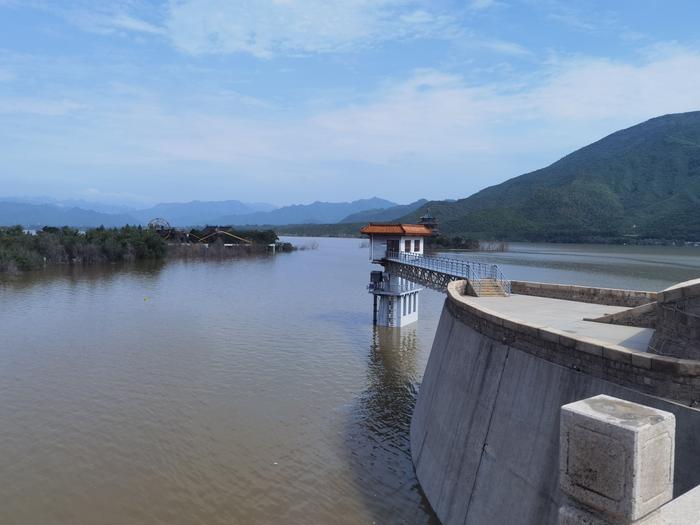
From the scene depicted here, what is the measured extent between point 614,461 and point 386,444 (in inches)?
563

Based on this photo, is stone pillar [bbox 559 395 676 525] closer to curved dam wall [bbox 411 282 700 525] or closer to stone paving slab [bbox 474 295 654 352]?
curved dam wall [bbox 411 282 700 525]

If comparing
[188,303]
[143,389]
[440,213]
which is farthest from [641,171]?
[143,389]

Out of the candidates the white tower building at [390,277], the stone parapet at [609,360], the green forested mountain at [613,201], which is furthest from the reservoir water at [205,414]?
the green forested mountain at [613,201]

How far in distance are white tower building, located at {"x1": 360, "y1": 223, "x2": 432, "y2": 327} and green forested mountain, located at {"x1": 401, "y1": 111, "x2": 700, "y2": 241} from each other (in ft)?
341

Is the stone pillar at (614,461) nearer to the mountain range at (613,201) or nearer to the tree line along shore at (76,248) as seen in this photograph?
the tree line along shore at (76,248)

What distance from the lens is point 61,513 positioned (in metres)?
12.3

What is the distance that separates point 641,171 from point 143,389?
607 feet

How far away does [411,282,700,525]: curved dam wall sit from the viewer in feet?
23.6

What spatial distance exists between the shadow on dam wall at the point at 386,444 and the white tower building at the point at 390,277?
652 centimetres

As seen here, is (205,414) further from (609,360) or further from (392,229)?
(392,229)

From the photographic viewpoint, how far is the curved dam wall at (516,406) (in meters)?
7.21

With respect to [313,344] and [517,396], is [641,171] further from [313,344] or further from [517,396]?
[517,396]

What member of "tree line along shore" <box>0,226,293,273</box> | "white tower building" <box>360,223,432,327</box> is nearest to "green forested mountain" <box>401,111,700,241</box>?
"tree line along shore" <box>0,226,293,273</box>

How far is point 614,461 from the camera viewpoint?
108 inches
